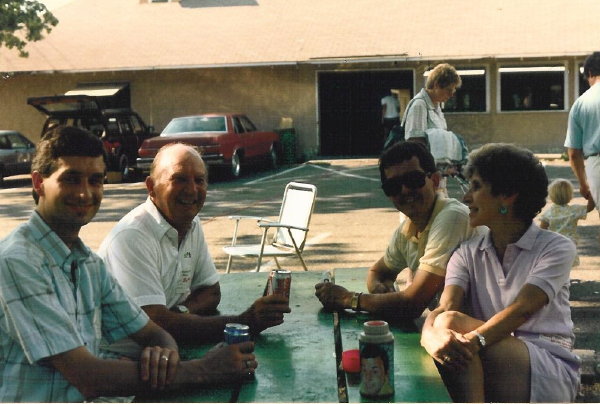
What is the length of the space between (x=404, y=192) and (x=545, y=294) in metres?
0.97

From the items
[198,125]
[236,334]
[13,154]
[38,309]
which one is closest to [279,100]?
[198,125]

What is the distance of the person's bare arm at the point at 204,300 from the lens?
432 cm

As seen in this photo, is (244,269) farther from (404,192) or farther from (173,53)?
(173,53)

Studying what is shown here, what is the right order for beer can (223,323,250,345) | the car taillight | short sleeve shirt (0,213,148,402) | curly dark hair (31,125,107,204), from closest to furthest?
1. short sleeve shirt (0,213,148,402)
2. curly dark hair (31,125,107,204)
3. beer can (223,323,250,345)
4. the car taillight

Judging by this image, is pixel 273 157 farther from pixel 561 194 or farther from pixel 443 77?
pixel 561 194

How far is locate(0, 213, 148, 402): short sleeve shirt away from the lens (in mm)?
2822

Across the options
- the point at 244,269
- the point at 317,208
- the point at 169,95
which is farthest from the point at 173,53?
the point at 244,269

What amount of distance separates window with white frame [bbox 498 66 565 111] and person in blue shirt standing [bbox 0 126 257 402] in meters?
25.0

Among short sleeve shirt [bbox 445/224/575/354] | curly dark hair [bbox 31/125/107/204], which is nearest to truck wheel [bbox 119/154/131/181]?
short sleeve shirt [bbox 445/224/575/354]

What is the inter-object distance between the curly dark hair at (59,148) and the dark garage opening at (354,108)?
2467cm

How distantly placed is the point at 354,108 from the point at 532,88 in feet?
17.0

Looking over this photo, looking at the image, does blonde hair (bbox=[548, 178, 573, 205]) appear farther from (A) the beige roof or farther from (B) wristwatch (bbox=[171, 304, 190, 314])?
(A) the beige roof

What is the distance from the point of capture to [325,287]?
4.38 meters

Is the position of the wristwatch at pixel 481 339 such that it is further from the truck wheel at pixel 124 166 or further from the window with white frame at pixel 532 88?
the window with white frame at pixel 532 88
